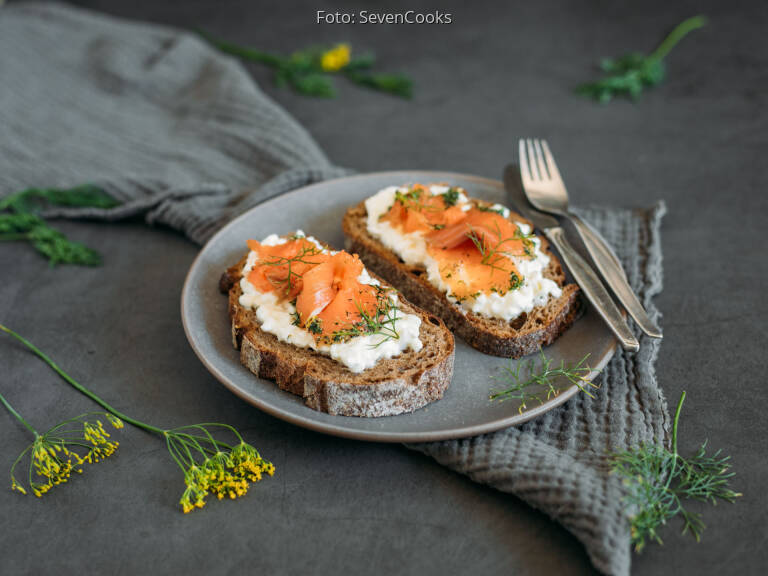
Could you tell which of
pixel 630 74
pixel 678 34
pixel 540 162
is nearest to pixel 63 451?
pixel 540 162

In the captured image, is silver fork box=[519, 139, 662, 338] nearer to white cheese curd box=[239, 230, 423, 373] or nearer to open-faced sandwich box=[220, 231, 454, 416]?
open-faced sandwich box=[220, 231, 454, 416]

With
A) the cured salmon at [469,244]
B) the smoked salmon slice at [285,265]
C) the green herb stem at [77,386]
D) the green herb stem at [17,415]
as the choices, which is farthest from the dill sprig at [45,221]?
the cured salmon at [469,244]

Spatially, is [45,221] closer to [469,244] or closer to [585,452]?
[469,244]

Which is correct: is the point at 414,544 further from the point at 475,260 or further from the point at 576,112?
the point at 576,112

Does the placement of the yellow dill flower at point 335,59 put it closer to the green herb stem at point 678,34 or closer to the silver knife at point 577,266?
the silver knife at point 577,266

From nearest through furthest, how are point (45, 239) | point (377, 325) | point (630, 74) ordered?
point (377, 325), point (45, 239), point (630, 74)

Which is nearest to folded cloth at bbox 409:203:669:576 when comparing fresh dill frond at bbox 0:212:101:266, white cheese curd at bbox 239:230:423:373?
white cheese curd at bbox 239:230:423:373
